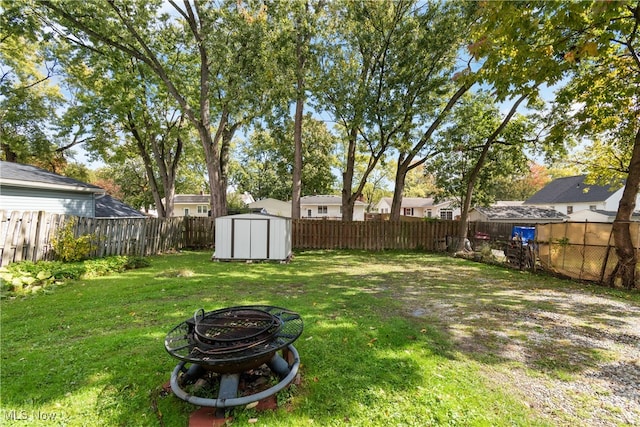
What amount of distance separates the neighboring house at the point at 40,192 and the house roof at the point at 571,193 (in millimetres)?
34949

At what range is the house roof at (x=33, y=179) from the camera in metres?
8.52

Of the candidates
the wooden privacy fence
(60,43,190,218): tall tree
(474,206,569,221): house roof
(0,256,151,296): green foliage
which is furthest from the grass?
(474,206,569,221): house roof

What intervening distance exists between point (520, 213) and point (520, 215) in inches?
20.0

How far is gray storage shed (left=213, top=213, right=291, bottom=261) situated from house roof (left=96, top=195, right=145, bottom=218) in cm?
706

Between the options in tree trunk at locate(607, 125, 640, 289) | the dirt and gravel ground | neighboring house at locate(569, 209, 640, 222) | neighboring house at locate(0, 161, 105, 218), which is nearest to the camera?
the dirt and gravel ground

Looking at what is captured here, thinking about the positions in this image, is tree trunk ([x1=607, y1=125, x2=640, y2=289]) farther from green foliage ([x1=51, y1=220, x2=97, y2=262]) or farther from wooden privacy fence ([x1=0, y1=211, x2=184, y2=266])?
wooden privacy fence ([x1=0, y1=211, x2=184, y2=266])

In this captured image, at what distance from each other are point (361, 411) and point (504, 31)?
17.3ft

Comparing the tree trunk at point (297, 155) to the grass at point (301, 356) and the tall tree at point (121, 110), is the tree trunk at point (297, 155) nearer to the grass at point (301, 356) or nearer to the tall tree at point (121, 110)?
the tall tree at point (121, 110)

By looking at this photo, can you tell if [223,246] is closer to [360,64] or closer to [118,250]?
[118,250]

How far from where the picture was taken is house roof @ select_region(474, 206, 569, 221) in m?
24.5

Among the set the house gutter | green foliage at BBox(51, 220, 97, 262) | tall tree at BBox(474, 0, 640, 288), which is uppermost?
tall tree at BBox(474, 0, 640, 288)

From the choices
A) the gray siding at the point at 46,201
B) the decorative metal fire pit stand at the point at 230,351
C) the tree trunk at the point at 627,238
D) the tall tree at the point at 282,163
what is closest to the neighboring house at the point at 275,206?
the tall tree at the point at 282,163

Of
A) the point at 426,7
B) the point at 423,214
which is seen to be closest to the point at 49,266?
the point at 426,7

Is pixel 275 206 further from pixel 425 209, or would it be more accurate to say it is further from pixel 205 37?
pixel 205 37
